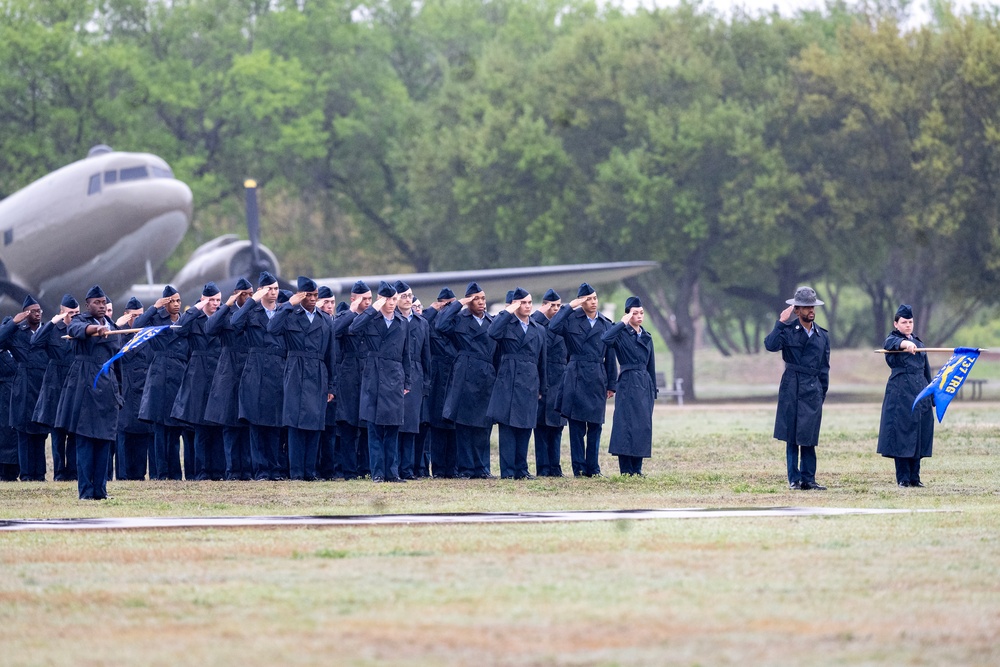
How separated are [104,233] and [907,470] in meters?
18.9

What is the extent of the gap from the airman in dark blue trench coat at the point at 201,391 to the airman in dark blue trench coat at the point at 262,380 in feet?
1.52

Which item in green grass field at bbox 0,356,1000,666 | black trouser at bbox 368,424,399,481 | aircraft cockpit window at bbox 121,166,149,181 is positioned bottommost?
green grass field at bbox 0,356,1000,666

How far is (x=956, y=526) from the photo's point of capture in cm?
1191

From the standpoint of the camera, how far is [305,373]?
56.4 ft

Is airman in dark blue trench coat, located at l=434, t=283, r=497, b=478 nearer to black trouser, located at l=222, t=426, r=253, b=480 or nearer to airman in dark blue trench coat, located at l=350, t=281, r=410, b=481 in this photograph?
airman in dark blue trench coat, located at l=350, t=281, r=410, b=481

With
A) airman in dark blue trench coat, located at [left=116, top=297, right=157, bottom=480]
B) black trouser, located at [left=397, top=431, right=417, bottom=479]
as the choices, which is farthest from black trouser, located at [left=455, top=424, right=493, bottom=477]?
airman in dark blue trench coat, located at [left=116, top=297, right=157, bottom=480]

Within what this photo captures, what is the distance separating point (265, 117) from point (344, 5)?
598 centimetres

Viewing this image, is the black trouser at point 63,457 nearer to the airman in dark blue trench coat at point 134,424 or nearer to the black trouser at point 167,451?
the airman in dark blue trench coat at point 134,424

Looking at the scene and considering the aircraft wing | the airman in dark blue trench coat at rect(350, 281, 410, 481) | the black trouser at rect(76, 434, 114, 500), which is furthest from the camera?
the aircraft wing

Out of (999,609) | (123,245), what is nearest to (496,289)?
(123,245)

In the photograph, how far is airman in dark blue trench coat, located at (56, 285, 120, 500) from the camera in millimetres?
14578

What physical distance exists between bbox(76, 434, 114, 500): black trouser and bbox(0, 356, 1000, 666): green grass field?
168mm

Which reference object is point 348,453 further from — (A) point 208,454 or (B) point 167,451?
(B) point 167,451

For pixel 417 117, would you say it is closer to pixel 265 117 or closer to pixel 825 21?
pixel 265 117
